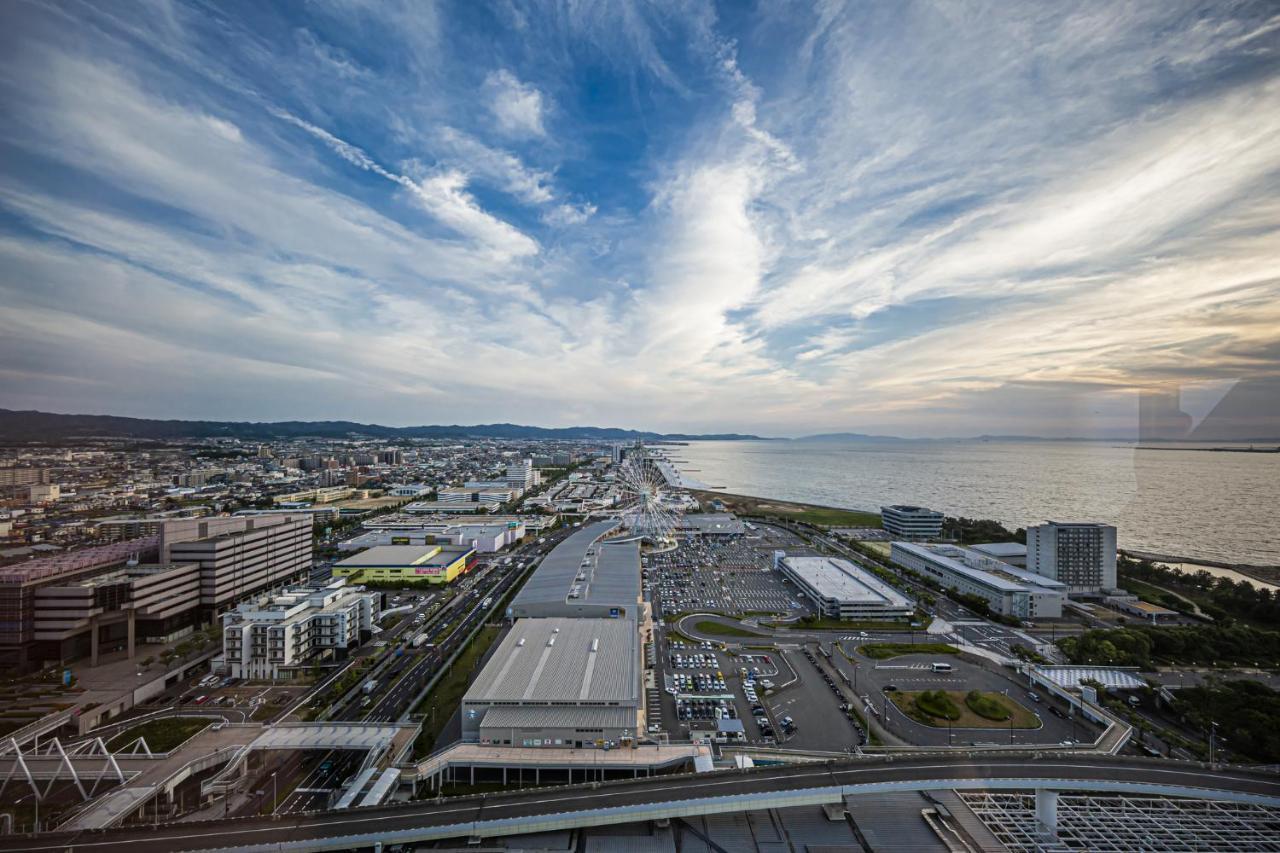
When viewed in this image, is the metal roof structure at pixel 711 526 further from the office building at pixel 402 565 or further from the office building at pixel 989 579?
the office building at pixel 402 565

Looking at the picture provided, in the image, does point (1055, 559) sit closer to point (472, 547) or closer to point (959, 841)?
point (959, 841)

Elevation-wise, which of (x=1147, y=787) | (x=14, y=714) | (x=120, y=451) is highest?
(x=120, y=451)

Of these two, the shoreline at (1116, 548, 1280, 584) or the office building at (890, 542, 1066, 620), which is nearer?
the office building at (890, 542, 1066, 620)

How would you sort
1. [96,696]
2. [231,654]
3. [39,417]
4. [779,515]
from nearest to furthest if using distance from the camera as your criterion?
[39,417]
[96,696]
[231,654]
[779,515]

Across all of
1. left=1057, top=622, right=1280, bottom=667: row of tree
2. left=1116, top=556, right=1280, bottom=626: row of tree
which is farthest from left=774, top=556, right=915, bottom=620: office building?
left=1116, top=556, right=1280, bottom=626: row of tree

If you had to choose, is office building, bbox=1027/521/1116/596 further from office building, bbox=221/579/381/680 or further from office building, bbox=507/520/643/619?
office building, bbox=221/579/381/680

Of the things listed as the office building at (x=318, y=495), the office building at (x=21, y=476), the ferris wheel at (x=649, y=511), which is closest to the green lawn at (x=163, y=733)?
the office building at (x=21, y=476)

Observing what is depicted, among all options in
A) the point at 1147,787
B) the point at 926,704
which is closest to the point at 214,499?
the point at 926,704

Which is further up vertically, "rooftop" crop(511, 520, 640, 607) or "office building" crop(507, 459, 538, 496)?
"office building" crop(507, 459, 538, 496)
